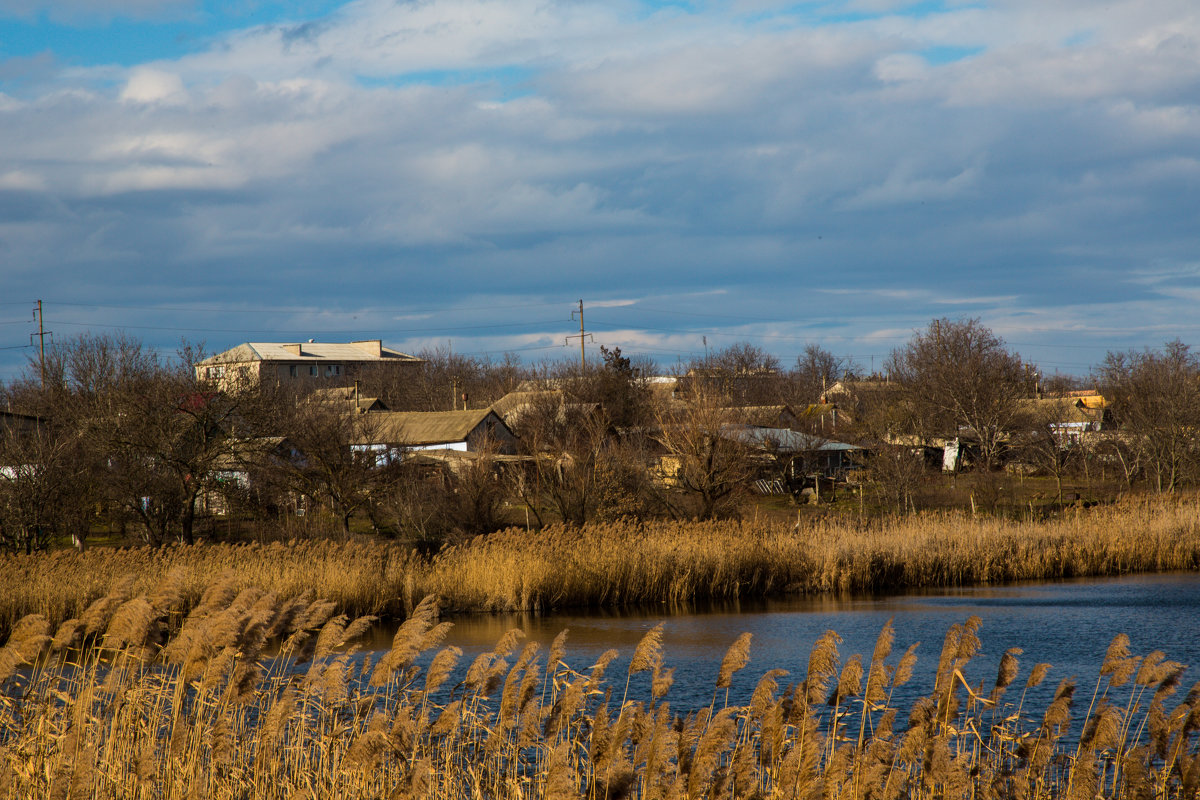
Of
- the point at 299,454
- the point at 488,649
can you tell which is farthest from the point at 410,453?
the point at 488,649

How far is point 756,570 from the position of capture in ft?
93.8

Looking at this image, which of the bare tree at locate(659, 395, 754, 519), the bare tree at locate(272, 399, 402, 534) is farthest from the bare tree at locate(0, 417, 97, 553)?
the bare tree at locate(659, 395, 754, 519)

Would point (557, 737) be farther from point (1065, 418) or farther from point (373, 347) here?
point (373, 347)

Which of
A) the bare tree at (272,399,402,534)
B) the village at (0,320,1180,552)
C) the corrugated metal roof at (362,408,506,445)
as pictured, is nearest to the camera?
the village at (0,320,1180,552)

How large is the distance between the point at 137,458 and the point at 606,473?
48.8 ft

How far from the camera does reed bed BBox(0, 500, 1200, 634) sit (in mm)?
23047

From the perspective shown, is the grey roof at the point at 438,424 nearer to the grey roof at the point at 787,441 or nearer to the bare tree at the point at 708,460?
the grey roof at the point at 787,441

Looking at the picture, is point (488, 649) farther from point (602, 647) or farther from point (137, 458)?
point (137, 458)

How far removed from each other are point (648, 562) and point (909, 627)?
22.6 feet

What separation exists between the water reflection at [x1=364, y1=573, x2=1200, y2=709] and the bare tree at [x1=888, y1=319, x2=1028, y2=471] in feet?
99.8

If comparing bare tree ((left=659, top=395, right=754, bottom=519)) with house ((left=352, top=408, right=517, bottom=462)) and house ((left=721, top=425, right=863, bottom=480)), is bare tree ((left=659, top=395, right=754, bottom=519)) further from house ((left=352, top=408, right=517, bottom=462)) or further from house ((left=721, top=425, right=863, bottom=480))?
house ((left=352, top=408, right=517, bottom=462))

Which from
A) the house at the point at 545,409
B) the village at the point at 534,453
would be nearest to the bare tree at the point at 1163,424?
the village at the point at 534,453

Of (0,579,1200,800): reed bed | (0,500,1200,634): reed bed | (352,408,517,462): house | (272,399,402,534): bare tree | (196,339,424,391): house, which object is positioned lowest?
(0,500,1200,634): reed bed

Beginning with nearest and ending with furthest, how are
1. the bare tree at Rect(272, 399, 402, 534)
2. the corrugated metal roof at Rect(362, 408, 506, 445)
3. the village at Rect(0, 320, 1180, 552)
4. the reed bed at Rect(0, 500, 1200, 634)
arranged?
the reed bed at Rect(0, 500, 1200, 634), the village at Rect(0, 320, 1180, 552), the bare tree at Rect(272, 399, 402, 534), the corrugated metal roof at Rect(362, 408, 506, 445)
